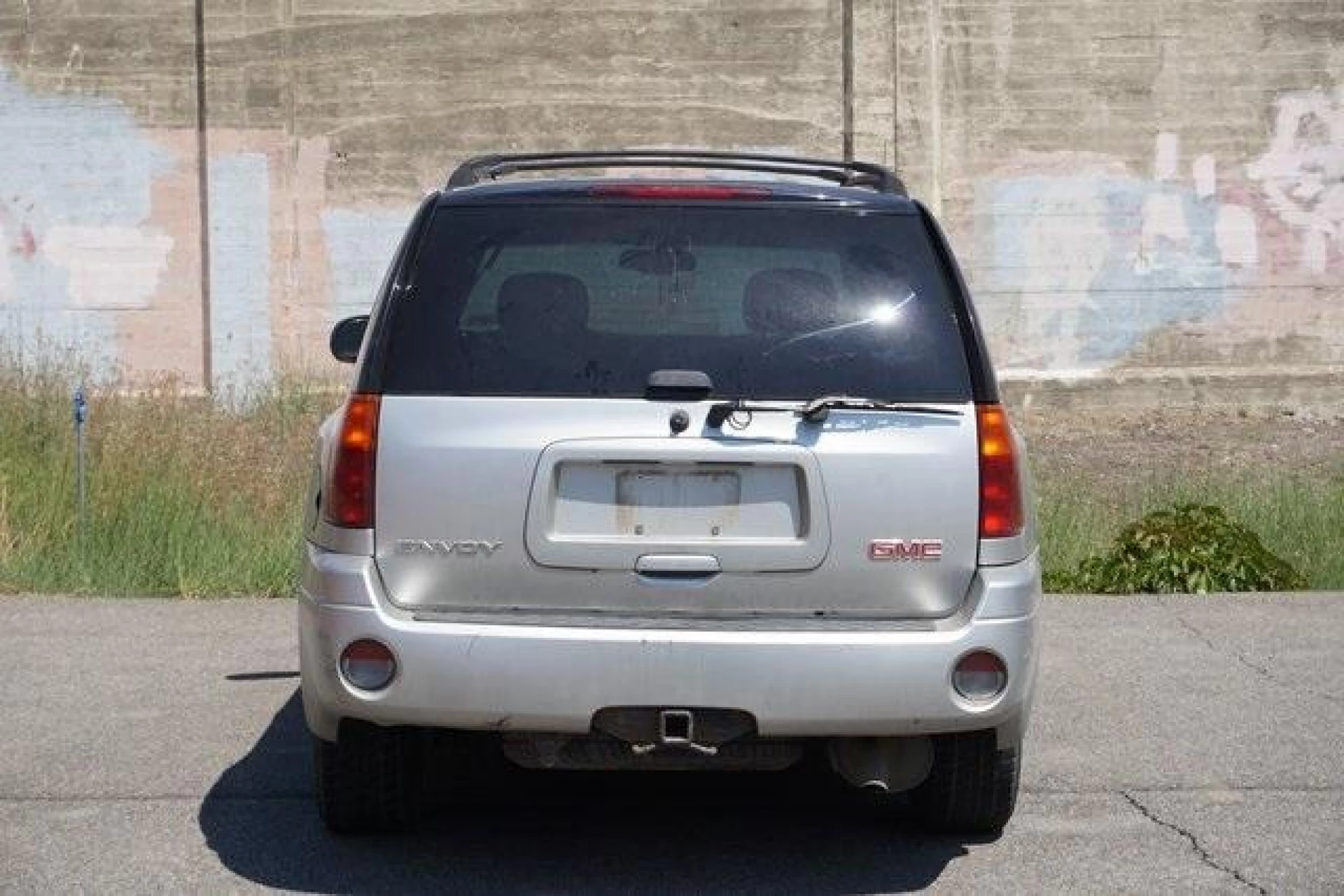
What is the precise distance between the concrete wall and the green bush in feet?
33.2

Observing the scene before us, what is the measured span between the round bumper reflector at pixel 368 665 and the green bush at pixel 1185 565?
696 cm

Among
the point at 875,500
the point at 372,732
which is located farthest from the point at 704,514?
the point at 372,732

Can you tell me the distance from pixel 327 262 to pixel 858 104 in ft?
17.8

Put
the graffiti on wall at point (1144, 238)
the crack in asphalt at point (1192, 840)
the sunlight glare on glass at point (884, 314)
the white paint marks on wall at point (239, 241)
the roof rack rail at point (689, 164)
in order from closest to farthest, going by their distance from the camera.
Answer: the sunlight glare on glass at point (884, 314) < the crack in asphalt at point (1192, 840) < the roof rack rail at point (689, 164) < the white paint marks on wall at point (239, 241) < the graffiti on wall at point (1144, 238)

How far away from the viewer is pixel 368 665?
18.7 ft

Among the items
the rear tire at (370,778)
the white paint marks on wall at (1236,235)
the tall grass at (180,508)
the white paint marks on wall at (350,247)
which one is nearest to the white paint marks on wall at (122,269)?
the white paint marks on wall at (350,247)

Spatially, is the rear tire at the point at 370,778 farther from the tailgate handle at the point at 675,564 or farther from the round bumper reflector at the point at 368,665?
the tailgate handle at the point at 675,564

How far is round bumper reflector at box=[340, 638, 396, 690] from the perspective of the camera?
18.6 ft

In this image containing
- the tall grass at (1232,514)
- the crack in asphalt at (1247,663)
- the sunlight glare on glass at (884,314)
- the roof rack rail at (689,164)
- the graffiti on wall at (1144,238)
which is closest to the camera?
the sunlight glare on glass at (884,314)

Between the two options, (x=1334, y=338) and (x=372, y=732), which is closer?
(x=372, y=732)

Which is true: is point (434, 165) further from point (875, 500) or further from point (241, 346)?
point (875, 500)

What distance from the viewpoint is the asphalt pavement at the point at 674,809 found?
6.06m

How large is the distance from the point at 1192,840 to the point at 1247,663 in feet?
10.8

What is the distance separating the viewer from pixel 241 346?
22031 mm
